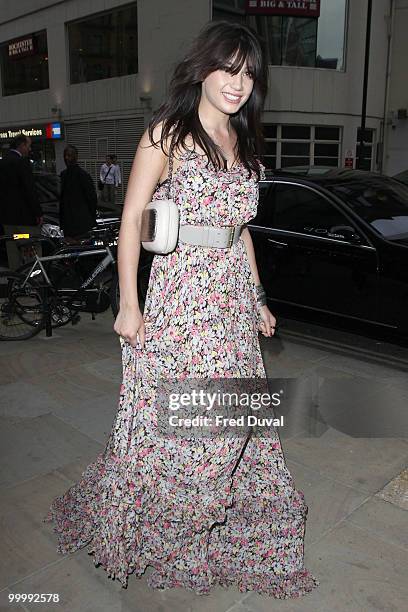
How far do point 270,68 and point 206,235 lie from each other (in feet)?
55.6

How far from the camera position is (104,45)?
846 inches

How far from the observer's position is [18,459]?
3.33m

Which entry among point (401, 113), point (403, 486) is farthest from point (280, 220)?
point (401, 113)

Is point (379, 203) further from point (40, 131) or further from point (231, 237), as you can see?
point (40, 131)

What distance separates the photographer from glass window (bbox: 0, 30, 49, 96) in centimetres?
2424

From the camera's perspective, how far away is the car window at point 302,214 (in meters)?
5.12

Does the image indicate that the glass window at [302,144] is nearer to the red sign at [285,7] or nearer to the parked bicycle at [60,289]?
the red sign at [285,7]

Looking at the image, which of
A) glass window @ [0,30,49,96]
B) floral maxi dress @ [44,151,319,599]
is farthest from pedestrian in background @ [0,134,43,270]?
glass window @ [0,30,49,96]

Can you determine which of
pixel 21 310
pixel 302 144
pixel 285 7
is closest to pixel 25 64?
pixel 285 7

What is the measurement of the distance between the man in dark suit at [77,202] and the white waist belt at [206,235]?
5910 millimetres

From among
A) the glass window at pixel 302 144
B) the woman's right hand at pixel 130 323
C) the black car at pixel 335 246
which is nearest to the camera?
the woman's right hand at pixel 130 323

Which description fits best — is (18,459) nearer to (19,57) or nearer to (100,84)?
(100,84)

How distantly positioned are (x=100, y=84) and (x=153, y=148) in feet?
69.7

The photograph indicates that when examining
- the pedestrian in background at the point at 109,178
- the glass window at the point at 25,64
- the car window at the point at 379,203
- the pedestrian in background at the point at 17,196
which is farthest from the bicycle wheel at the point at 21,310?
the glass window at the point at 25,64
